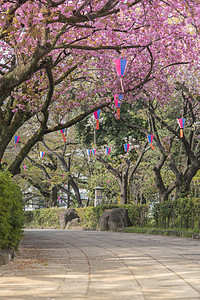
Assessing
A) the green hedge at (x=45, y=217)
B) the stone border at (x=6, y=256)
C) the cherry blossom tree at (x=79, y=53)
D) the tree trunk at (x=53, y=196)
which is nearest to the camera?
the stone border at (x=6, y=256)

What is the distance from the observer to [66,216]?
2841 cm

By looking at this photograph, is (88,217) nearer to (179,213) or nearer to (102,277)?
(179,213)

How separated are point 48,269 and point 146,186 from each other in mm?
22388

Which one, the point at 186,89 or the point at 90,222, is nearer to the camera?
the point at 186,89

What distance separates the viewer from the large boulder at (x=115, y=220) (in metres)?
20.4

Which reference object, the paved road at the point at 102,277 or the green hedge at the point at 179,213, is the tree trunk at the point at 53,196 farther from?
the paved road at the point at 102,277

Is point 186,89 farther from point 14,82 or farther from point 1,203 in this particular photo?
point 1,203

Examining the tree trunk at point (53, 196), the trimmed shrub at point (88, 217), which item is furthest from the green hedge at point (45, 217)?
the trimmed shrub at point (88, 217)

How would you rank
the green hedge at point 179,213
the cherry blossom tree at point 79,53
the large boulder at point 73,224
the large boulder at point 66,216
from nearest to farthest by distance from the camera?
the cherry blossom tree at point 79,53 < the green hedge at point 179,213 < the large boulder at point 73,224 < the large boulder at point 66,216

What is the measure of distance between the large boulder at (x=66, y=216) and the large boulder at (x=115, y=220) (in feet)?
23.9

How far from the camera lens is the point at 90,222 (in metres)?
Answer: 25.3

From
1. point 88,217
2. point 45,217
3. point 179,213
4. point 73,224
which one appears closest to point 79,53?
point 179,213

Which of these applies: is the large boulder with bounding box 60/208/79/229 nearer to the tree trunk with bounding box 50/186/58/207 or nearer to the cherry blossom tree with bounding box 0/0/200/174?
the tree trunk with bounding box 50/186/58/207

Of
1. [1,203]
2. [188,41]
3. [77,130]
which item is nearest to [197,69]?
[188,41]
